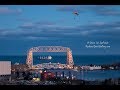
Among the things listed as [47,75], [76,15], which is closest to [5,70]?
[47,75]

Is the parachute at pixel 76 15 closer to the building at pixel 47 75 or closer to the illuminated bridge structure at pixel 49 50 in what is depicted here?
the illuminated bridge structure at pixel 49 50

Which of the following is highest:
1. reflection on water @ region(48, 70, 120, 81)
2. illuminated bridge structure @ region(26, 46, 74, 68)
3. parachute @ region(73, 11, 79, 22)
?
parachute @ region(73, 11, 79, 22)

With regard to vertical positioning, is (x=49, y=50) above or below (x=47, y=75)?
above

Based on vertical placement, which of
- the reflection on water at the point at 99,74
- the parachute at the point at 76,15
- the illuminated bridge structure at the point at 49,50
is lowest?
the reflection on water at the point at 99,74

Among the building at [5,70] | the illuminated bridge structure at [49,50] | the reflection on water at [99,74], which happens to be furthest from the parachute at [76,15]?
the building at [5,70]

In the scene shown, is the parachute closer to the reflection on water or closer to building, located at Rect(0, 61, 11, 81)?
the reflection on water

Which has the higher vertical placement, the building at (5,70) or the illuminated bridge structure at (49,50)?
the illuminated bridge structure at (49,50)

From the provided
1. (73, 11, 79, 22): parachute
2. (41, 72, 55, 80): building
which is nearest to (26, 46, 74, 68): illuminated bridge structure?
(41, 72, 55, 80): building

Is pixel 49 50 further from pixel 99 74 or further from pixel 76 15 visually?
pixel 99 74
